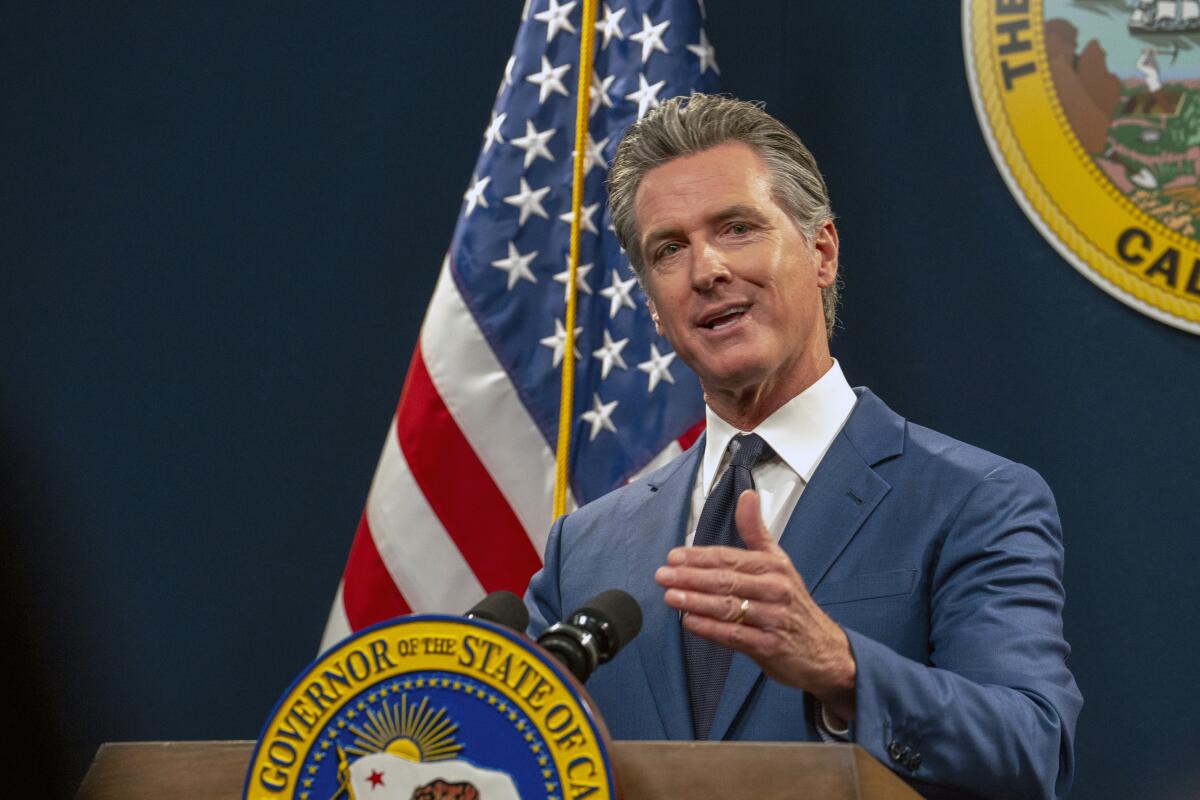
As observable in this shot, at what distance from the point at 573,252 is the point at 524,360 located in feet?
0.72

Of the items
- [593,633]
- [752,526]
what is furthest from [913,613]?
[593,633]

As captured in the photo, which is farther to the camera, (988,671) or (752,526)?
(988,671)

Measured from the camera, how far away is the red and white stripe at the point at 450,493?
2533mm

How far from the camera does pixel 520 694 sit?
90 centimetres

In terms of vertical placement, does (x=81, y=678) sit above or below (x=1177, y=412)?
below

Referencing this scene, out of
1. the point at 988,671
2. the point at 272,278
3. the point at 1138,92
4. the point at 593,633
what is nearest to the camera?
the point at 593,633

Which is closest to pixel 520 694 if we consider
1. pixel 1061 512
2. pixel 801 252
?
pixel 801 252

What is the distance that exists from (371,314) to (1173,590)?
1559 mm

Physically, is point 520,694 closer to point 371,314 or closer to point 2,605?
point 2,605

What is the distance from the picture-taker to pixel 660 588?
1.67m

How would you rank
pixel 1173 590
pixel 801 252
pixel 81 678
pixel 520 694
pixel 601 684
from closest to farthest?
pixel 520 694
pixel 601 684
pixel 801 252
pixel 1173 590
pixel 81 678

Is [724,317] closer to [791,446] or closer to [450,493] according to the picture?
[791,446]

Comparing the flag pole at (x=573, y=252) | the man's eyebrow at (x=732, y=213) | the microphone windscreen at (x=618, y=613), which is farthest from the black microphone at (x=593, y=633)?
the flag pole at (x=573, y=252)

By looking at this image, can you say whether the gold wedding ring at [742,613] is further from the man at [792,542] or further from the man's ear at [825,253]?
the man's ear at [825,253]
